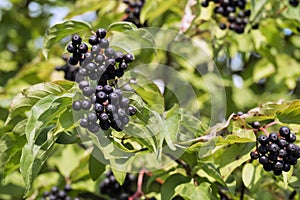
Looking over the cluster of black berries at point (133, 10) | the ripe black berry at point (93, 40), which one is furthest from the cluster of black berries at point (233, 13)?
the ripe black berry at point (93, 40)

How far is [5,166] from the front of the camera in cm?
267

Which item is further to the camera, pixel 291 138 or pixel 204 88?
pixel 204 88

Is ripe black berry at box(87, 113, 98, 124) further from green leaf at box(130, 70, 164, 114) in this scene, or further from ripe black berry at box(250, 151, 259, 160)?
ripe black berry at box(250, 151, 259, 160)

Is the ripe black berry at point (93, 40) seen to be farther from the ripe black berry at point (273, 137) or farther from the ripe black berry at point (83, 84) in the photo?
the ripe black berry at point (273, 137)

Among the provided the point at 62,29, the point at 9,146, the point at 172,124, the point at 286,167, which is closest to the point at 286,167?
the point at 286,167

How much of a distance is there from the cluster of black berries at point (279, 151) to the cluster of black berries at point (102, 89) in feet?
1.89

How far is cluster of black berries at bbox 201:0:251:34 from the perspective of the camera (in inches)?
143

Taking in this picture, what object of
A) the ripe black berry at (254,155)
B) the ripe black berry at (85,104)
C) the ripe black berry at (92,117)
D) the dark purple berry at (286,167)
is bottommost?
the ripe black berry at (254,155)

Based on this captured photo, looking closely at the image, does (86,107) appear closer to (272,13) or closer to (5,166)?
(5,166)

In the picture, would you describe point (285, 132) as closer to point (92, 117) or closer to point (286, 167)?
point (286, 167)

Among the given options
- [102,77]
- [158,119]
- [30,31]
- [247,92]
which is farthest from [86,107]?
[30,31]

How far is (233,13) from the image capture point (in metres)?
3.73

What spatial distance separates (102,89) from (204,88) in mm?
2051

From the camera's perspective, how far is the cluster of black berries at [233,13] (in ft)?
11.9
